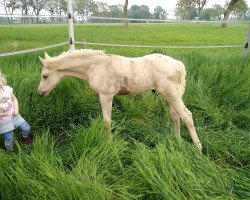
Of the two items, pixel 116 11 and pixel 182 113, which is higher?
pixel 116 11

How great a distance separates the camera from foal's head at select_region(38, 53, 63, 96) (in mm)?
3012

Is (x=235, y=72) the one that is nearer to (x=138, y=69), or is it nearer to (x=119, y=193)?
(x=138, y=69)

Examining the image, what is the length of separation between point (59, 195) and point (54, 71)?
1404 millimetres

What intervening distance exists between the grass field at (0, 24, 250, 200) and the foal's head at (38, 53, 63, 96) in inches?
16.7

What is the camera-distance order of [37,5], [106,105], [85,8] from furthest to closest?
[85,8] → [37,5] → [106,105]

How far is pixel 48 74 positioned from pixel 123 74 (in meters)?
0.78

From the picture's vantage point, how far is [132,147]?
3.01m

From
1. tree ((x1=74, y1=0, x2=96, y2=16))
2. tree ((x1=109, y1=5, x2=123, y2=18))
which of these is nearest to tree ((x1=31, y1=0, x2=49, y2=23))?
tree ((x1=74, y1=0, x2=96, y2=16))

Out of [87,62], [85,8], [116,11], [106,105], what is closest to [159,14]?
[116,11]

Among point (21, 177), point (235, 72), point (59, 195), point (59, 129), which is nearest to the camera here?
point (59, 195)

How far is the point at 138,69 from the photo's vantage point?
9.70 ft

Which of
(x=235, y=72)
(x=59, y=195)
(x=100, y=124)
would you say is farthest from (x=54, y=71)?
(x=235, y=72)

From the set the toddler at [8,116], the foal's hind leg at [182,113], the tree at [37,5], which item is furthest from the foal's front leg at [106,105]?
the tree at [37,5]

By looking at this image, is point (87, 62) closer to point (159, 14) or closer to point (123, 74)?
point (123, 74)
